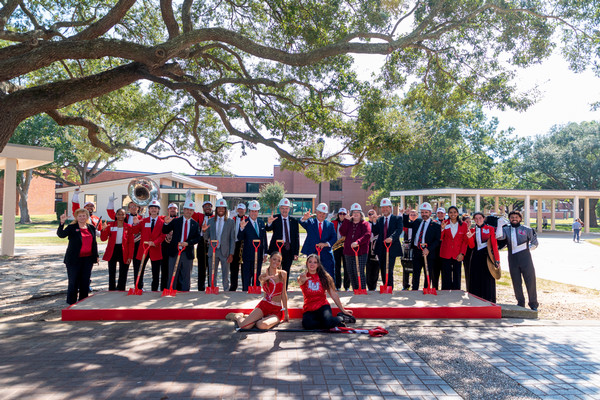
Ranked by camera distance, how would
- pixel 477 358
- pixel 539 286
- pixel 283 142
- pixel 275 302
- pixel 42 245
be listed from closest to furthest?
pixel 477 358 → pixel 275 302 → pixel 539 286 → pixel 283 142 → pixel 42 245

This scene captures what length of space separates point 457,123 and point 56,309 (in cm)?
3730

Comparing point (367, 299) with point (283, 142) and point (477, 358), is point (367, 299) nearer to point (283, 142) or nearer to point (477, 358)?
point (477, 358)

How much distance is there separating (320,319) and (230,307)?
5.41ft

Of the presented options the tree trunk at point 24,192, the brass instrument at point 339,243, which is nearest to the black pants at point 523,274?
the brass instrument at point 339,243

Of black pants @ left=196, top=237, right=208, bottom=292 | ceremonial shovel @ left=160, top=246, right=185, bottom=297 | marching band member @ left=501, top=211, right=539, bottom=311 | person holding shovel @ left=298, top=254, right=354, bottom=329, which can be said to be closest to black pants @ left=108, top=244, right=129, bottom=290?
ceremonial shovel @ left=160, top=246, right=185, bottom=297

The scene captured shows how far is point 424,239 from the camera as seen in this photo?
814cm

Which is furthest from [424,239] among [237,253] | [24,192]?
[24,192]

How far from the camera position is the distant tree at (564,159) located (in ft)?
146

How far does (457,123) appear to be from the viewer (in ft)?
123

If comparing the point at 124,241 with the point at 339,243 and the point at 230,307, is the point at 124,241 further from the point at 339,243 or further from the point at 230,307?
the point at 339,243

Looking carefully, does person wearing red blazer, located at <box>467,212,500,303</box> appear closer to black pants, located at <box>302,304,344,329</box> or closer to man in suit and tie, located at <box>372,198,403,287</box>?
man in suit and tie, located at <box>372,198,403,287</box>

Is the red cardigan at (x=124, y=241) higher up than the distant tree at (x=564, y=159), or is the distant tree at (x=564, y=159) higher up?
the distant tree at (x=564, y=159)

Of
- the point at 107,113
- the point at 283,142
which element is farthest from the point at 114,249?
the point at 107,113

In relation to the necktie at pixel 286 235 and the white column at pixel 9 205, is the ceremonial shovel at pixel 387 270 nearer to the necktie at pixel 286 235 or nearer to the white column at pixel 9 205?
the necktie at pixel 286 235
